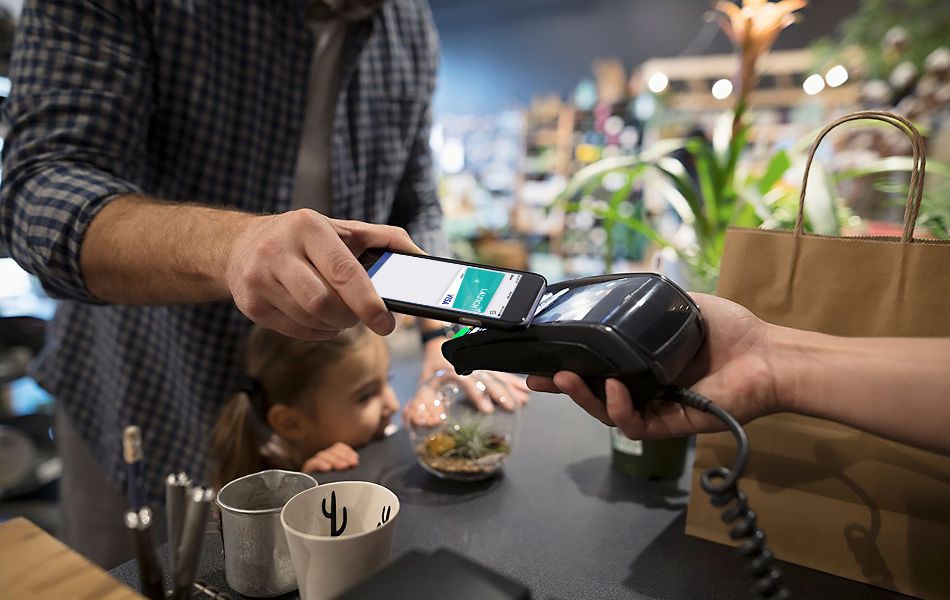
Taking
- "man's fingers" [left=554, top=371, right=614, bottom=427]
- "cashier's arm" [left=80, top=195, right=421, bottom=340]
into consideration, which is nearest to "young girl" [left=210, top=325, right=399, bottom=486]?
"cashier's arm" [left=80, top=195, right=421, bottom=340]

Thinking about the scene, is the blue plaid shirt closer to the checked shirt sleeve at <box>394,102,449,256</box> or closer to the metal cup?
the checked shirt sleeve at <box>394,102,449,256</box>

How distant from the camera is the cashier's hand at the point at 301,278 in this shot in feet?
2.00

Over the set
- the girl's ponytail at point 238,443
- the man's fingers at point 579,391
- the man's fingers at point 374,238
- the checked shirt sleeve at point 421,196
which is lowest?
the girl's ponytail at point 238,443

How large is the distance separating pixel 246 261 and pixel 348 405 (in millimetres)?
525

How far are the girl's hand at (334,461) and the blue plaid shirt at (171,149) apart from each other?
338 millimetres

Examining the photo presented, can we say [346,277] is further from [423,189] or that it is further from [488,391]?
[423,189]

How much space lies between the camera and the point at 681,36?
5.02 metres

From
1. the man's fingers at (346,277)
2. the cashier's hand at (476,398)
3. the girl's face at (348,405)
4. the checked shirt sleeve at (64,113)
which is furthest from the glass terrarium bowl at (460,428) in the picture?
the checked shirt sleeve at (64,113)

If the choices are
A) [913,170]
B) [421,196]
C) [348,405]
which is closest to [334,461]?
[348,405]

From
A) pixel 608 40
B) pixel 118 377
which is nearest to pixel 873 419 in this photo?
pixel 118 377

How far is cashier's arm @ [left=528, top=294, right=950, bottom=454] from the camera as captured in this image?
0.58 m

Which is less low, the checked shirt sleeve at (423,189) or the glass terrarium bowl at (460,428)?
the checked shirt sleeve at (423,189)

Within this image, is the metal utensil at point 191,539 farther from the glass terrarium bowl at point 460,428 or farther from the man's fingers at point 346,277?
the glass terrarium bowl at point 460,428

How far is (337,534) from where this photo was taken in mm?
625
